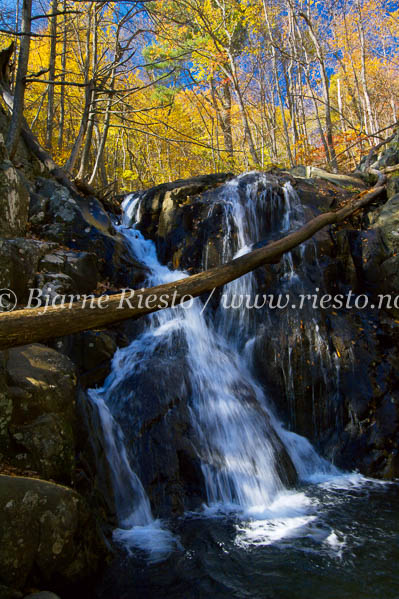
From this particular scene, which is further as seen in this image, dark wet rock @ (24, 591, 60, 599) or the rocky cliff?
the rocky cliff

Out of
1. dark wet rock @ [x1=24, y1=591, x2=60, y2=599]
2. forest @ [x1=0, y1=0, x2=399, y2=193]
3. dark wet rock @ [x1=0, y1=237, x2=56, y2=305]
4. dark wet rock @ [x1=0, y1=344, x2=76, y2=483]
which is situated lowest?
dark wet rock @ [x1=24, y1=591, x2=60, y2=599]

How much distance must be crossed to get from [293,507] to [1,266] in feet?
15.5

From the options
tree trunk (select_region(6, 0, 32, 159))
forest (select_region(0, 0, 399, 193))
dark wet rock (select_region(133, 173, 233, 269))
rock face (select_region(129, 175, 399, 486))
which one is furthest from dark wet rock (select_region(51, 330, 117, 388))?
forest (select_region(0, 0, 399, 193))

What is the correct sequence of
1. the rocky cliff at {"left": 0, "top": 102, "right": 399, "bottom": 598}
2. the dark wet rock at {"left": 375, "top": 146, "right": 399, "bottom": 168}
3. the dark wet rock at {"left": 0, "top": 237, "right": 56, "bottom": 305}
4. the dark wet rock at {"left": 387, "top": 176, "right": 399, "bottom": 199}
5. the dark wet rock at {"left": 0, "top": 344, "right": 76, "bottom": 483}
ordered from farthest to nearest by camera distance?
the dark wet rock at {"left": 375, "top": 146, "right": 399, "bottom": 168}, the dark wet rock at {"left": 387, "top": 176, "right": 399, "bottom": 199}, the dark wet rock at {"left": 0, "top": 237, "right": 56, "bottom": 305}, the dark wet rock at {"left": 0, "top": 344, "right": 76, "bottom": 483}, the rocky cliff at {"left": 0, "top": 102, "right": 399, "bottom": 598}

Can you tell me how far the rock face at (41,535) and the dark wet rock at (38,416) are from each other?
1.40 feet

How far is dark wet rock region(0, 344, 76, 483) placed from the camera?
134 inches

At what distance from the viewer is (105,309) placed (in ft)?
11.0

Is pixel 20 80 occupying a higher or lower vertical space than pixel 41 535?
higher

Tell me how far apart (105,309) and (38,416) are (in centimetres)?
124

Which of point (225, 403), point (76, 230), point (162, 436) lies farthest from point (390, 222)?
point (76, 230)

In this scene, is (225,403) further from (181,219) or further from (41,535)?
(181,219)

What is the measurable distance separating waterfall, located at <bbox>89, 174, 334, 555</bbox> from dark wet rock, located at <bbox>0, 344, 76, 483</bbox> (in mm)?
1095

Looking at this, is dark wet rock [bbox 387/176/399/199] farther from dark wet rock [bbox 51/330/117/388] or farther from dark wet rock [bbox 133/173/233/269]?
dark wet rock [bbox 51/330/117/388]

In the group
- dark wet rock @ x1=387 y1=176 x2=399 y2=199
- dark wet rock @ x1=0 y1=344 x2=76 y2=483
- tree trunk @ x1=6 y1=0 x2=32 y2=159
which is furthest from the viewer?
dark wet rock @ x1=387 y1=176 x2=399 y2=199
